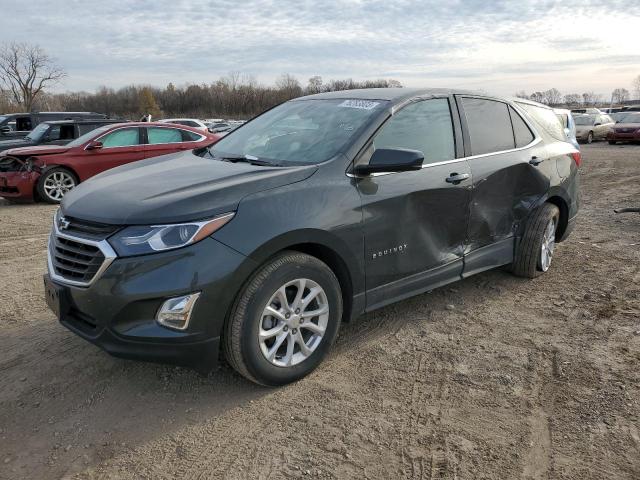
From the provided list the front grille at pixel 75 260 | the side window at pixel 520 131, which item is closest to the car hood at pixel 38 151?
the front grille at pixel 75 260

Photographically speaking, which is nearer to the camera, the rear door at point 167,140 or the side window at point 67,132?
the rear door at point 167,140

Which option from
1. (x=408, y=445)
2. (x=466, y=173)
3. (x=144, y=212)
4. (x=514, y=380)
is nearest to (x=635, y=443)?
(x=514, y=380)

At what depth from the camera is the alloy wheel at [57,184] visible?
9648 millimetres

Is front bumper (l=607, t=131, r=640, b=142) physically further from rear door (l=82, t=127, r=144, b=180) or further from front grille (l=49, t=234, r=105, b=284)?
front grille (l=49, t=234, r=105, b=284)

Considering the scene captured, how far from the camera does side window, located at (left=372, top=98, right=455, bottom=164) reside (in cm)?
368

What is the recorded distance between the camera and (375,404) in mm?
3025

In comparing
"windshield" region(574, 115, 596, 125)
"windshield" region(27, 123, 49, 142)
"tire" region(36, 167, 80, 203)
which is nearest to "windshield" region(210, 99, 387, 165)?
"tire" region(36, 167, 80, 203)

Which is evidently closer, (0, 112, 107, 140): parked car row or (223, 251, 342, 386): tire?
(223, 251, 342, 386): tire

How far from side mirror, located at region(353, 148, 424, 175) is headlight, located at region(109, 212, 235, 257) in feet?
3.66

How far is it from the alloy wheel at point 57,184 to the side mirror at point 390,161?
7947 mm

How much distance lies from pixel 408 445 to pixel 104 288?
1.72m

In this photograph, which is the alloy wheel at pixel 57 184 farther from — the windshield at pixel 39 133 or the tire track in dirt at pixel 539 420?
the tire track in dirt at pixel 539 420

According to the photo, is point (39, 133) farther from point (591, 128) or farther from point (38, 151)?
point (591, 128)

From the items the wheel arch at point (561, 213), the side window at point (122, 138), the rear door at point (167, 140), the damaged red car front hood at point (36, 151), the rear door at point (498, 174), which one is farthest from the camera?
the rear door at point (167, 140)
